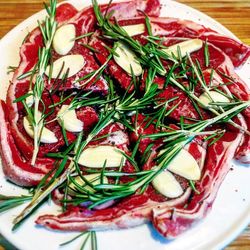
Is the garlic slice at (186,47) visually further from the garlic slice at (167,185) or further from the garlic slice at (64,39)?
the garlic slice at (167,185)

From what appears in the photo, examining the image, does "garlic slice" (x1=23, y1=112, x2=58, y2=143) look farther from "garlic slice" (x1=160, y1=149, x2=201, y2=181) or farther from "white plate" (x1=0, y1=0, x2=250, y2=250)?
"garlic slice" (x1=160, y1=149, x2=201, y2=181)

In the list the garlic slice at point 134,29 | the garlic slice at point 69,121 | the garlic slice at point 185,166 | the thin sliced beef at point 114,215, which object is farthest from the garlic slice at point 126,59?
the thin sliced beef at point 114,215

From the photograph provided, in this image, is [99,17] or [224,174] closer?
[224,174]

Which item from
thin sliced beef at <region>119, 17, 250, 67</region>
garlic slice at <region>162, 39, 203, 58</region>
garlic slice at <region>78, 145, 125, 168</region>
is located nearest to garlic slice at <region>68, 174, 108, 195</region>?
garlic slice at <region>78, 145, 125, 168</region>

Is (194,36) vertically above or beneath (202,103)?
above

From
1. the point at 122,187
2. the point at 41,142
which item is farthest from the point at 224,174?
the point at 41,142

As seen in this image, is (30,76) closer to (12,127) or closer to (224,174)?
(12,127)

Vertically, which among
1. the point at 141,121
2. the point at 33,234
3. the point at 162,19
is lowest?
the point at 33,234
